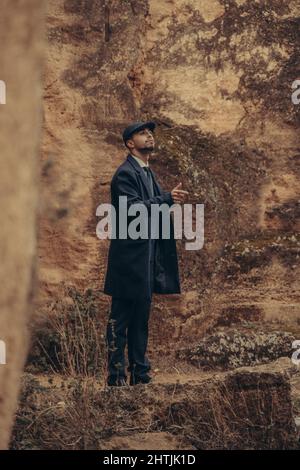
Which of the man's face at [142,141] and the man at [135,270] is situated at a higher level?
the man's face at [142,141]

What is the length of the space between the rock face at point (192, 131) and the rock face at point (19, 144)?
4.52 metres

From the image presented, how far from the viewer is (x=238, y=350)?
31.2 feet

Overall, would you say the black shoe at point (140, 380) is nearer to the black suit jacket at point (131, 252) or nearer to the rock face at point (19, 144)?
the black suit jacket at point (131, 252)

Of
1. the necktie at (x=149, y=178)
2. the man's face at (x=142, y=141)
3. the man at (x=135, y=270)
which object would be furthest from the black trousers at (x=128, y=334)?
the man's face at (x=142, y=141)

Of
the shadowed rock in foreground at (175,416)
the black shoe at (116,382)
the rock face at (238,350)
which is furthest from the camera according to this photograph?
the rock face at (238,350)

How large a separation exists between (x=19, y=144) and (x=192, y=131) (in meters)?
5.82

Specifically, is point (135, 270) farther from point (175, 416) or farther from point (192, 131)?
point (192, 131)

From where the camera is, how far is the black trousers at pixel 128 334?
8.02m

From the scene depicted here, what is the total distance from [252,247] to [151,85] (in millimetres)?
1805

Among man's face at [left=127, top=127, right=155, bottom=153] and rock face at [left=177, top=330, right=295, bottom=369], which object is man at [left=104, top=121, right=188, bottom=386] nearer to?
man's face at [left=127, top=127, right=155, bottom=153]

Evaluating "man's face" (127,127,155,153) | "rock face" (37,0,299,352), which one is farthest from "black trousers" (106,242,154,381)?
"rock face" (37,0,299,352)

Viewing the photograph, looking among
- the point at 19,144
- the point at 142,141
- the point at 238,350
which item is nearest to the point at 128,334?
the point at 142,141

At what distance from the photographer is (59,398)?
24.5 ft

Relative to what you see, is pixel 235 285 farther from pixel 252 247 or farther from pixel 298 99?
pixel 298 99
